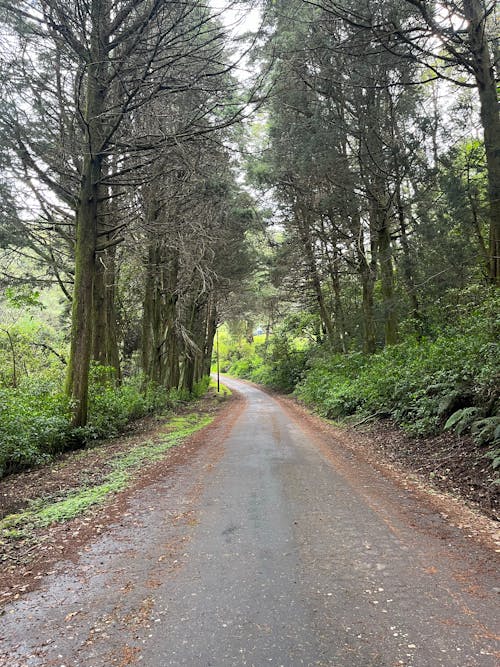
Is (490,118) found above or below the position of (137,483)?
above

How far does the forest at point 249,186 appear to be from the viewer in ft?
25.5

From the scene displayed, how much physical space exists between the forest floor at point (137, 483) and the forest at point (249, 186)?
40cm

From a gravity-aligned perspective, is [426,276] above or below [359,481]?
above

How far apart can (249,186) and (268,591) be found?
18213 mm

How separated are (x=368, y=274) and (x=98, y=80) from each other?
10.7 meters

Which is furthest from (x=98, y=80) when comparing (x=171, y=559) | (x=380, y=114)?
(x=171, y=559)

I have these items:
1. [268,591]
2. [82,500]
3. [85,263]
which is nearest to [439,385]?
[268,591]

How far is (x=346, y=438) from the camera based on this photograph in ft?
34.6

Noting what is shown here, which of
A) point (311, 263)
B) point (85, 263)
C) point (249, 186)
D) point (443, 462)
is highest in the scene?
point (249, 186)

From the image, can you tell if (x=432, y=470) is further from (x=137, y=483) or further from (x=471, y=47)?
(x=471, y=47)

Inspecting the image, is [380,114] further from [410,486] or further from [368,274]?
[410,486]

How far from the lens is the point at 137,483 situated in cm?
633

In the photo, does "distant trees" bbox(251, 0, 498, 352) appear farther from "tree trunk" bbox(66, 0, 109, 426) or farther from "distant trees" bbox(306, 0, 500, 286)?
"tree trunk" bbox(66, 0, 109, 426)

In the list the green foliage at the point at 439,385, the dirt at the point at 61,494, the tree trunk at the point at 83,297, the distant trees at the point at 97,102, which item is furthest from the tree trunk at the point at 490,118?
the tree trunk at the point at 83,297
